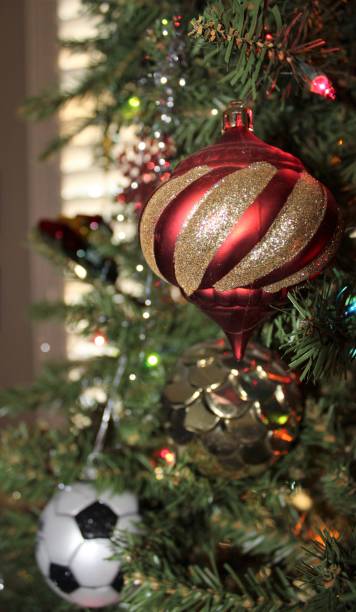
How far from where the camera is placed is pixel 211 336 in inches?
24.5

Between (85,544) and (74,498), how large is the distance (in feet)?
0.15

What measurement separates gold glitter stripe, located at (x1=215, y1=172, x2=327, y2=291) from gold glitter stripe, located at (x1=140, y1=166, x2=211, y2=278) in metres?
0.05

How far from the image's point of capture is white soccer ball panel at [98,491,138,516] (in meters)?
0.53

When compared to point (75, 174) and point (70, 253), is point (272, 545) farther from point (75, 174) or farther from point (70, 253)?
point (75, 174)

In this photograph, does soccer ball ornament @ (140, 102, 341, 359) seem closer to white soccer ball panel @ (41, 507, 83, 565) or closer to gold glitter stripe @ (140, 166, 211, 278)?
gold glitter stripe @ (140, 166, 211, 278)

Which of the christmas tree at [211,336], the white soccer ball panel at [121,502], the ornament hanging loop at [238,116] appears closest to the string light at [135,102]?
the christmas tree at [211,336]

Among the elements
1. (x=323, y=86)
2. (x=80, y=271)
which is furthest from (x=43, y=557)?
(x=323, y=86)

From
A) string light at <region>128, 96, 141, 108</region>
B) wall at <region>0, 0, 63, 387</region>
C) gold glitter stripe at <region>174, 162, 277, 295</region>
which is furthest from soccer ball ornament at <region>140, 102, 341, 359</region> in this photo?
wall at <region>0, 0, 63, 387</region>

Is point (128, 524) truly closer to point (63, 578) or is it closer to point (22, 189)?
point (63, 578)

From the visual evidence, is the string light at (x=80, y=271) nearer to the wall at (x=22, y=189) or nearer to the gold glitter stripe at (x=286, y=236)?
the gold glitter stripe at (x=286, y=236)

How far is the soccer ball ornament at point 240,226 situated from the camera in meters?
0.31

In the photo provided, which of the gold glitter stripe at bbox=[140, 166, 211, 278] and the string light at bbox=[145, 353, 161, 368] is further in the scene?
the string light at bbox=[145, 353, 161, 368]

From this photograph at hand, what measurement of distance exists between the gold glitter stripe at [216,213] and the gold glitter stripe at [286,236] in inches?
0.7

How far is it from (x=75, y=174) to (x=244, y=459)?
83 cm
